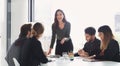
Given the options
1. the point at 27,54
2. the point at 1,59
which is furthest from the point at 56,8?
the point at 1,59

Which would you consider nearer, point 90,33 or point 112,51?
point 112,51

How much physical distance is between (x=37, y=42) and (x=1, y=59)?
44.8 inches

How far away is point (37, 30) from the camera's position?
3697 mm

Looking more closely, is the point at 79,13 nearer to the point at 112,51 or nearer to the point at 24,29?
the point at 112,51

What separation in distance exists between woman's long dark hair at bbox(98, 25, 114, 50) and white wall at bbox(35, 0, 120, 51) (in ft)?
0.20

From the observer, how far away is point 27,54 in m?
3.38

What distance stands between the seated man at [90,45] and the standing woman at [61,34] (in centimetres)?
24

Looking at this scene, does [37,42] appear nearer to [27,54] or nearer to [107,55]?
[27,54]

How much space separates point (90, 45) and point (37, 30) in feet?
3.04

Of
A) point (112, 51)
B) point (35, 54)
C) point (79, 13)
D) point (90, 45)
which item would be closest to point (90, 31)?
point (90, 45)

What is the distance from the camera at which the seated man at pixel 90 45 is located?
3.59m

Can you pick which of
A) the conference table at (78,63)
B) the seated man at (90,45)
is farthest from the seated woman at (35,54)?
the seated man at (90,45)

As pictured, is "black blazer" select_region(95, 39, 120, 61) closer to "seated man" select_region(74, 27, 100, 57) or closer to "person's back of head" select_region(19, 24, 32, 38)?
"seated man" select_region(74, 27, 100, 57)

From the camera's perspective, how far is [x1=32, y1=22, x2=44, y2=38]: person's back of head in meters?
3.61
